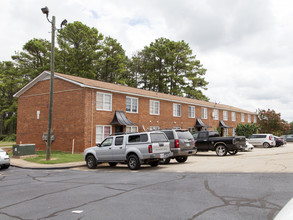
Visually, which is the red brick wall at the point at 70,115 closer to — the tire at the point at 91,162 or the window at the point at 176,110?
the window at the point at 176,110

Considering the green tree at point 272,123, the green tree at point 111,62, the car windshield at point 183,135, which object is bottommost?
the car windshield at point 183,135

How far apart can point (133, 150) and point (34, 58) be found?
38869 millimetres

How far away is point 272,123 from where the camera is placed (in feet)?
150

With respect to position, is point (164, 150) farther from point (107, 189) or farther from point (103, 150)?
point (107, 189)

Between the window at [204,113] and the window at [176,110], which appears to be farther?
the window at [204,113]

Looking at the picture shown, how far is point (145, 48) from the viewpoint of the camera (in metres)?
58.6

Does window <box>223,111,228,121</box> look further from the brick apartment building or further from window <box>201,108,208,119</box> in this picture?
the brick apartment building

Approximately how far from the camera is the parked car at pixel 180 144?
49.7ft

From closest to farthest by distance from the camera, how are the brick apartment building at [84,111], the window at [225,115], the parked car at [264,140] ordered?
1. the brick apartment building at [84,111]
2. the parked car at [264,140]
3. the window at [225,115]

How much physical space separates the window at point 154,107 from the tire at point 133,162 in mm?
15869

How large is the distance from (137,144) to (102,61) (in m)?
36.6

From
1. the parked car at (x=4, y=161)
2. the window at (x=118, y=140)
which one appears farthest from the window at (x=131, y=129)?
the parked car at (x=4, y=161)

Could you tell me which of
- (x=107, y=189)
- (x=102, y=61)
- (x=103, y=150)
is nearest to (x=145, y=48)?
(x=102, y=61)

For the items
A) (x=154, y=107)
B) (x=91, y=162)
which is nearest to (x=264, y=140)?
(x=154, y=107)
